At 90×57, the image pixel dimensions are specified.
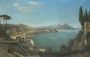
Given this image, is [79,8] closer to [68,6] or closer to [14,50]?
[68,6]

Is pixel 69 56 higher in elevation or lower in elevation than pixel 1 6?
lower

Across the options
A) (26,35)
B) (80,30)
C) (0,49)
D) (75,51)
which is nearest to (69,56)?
(75,51)

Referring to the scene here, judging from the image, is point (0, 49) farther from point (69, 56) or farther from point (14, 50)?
point (69, 56)

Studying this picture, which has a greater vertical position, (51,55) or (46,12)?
(46,12)

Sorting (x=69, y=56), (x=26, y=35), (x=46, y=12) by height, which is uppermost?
(x=46, y=12)

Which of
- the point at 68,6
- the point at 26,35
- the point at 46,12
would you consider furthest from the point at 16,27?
A: the point at 68,6
